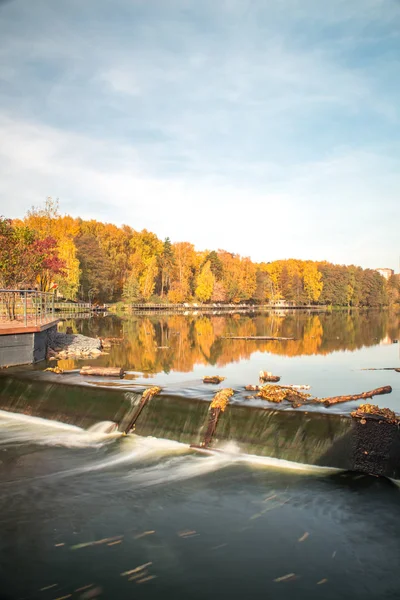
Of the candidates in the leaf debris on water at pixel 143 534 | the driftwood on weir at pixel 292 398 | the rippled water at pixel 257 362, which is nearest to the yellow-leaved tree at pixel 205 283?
the rippled water at pixel 257 362

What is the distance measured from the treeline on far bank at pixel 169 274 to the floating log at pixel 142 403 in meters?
23.2

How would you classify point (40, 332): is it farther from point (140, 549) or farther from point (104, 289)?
point (104, 289)

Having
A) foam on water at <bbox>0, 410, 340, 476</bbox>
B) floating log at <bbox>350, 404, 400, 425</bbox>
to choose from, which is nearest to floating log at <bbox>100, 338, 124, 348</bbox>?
foam on water at <bbox>0, 410, 340, 476</bbox>

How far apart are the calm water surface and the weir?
292 mm

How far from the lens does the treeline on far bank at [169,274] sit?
62.5 m

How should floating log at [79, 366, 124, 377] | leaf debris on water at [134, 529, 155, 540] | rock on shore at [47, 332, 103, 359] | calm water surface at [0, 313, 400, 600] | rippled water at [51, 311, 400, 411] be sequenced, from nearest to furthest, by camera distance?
calm water surface at [0, 313, 400, 600] < leaf debris on water at [134, 529, 155, 540] < floating log at [79, 366, 124, 377] < rippled water at [51, 311, 400, 411] < rock on shore at [47, 332, 103, 359]

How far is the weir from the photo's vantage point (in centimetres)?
824

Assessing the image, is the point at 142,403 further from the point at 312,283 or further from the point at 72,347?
the point at 312,283

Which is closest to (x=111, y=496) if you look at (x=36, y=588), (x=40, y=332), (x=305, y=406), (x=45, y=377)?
(x=36, y=588)

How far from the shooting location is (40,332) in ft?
57.7

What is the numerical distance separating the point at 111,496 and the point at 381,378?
507 inches

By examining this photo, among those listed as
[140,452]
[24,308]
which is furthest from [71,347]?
[140,452]

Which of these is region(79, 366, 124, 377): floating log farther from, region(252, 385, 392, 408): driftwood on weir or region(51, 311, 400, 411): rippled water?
region(252, 385, 392, 408): driftwood on weir

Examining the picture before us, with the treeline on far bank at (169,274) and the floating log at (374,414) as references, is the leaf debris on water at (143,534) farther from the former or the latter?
the treeline on far bank at (169,274)
